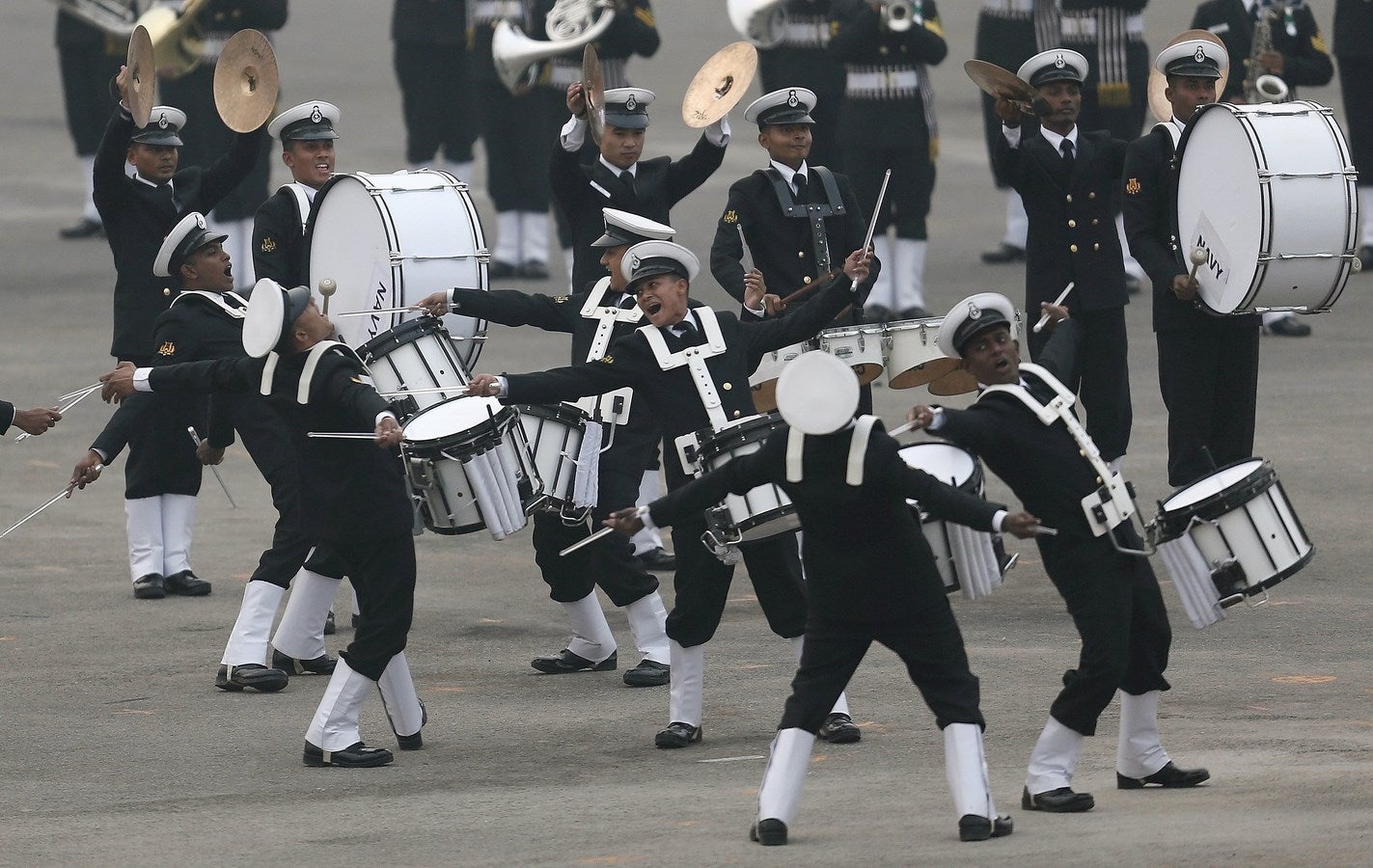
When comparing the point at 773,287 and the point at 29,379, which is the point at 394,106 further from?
the point at 773,287

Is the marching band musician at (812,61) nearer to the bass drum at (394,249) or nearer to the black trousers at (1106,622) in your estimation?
the bass drum at (394,249)

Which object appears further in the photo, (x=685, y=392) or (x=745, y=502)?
(x=685, y=392)

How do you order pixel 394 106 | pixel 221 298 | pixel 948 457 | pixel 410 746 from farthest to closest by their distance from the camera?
1. pixel 394 106
2. pixel 221 298
3. pixel 410 746
4. pixel 948 457

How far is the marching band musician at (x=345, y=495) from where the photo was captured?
302 inches

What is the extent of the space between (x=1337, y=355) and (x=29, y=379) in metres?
7.58

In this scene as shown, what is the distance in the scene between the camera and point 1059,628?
30.3 ft

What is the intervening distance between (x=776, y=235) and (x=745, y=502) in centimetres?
270

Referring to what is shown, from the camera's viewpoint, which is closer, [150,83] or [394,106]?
[150,83]

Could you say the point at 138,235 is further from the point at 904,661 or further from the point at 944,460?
the point at 904,661

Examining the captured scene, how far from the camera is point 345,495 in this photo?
25.5 ft

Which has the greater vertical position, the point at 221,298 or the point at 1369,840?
the point at 221,298

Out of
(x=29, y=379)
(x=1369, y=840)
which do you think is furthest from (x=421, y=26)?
(x=1369, y=840)

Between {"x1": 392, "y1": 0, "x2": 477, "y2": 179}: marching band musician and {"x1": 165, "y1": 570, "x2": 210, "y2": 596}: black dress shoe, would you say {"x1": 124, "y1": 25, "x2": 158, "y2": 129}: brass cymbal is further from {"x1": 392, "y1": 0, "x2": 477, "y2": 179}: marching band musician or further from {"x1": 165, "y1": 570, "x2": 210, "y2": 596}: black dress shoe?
{"x1": 392, "y1": 0, "x2": 477, "y2": 179}: marching band musician

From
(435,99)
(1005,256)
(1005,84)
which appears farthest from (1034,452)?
(435,99)
